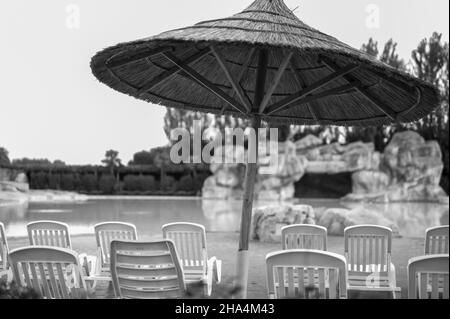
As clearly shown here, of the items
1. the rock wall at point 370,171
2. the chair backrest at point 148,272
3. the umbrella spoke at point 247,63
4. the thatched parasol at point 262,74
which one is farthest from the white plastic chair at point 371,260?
the rock wall at point 370,171

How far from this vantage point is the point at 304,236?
4320mm

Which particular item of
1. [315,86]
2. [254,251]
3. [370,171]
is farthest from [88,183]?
[315,86]

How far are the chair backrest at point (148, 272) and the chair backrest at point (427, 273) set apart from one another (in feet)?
3.86

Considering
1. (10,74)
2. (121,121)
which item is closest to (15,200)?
(10,74)

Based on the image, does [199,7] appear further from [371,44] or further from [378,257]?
[378,257]

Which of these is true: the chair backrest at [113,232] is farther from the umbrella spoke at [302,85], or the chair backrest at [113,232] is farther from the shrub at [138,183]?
the shrub at [138,183]

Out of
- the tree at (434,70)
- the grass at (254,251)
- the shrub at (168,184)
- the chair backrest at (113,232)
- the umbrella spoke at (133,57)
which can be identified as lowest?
the shrub at (168,184)

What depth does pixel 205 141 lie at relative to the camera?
3812cm

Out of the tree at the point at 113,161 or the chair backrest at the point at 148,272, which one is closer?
the chair backrest at the point at 148,272

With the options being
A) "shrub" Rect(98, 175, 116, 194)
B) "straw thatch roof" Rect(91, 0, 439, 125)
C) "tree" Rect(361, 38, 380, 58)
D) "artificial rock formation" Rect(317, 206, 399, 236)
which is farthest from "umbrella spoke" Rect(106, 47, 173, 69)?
"tree" Rect(361, 38, 380, 58)

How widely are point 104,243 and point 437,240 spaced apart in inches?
96.2

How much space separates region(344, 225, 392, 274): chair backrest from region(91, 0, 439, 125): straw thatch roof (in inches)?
39.8

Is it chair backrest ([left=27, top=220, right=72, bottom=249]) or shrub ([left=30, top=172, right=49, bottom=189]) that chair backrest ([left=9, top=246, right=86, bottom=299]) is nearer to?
chair backrest ([left=27, top=220, right=72, bottom=249])

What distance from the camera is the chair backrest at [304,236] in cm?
426
